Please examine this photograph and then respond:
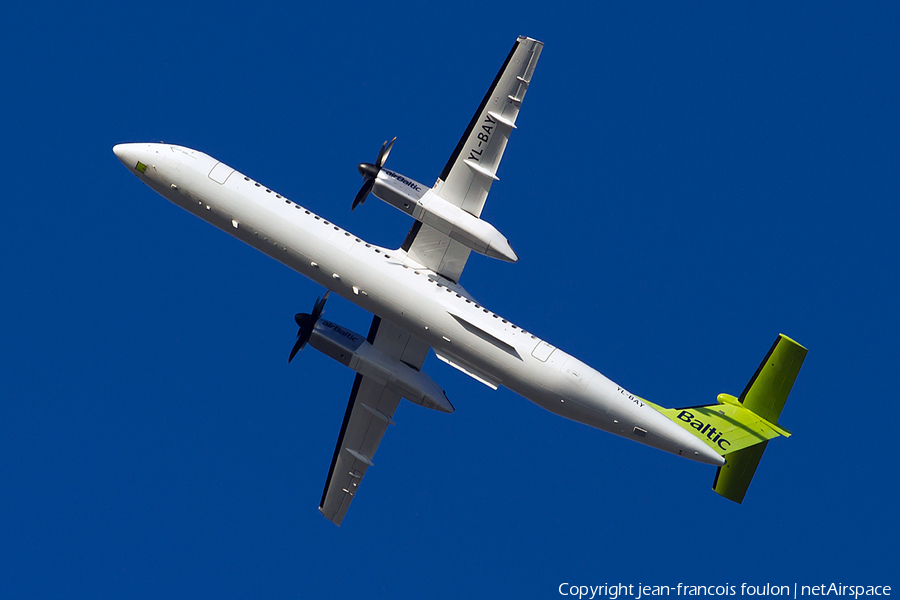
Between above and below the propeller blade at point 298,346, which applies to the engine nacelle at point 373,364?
above

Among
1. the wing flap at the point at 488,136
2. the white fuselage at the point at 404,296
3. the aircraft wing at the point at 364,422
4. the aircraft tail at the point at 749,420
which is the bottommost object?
the aircraft wing at the point at 364,422

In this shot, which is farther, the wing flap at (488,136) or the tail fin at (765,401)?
the tail fin at (765,401)

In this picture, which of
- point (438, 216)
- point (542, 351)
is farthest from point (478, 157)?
point (542, 351)

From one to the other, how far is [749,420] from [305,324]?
17529mm

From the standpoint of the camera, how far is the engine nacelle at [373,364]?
3522cm

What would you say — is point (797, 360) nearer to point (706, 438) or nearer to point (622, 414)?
point (706, 438)

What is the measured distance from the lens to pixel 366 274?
32156 millimetres

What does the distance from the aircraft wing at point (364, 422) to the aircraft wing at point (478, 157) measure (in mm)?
3517

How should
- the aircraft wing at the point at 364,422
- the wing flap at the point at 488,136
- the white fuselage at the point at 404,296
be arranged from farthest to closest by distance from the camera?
the aircraft wing at the point at 364,422, the wing flap at the point at 488,136, the white fuselage at the point at 404,296

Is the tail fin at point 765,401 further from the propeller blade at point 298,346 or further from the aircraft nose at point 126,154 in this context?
the aircraft nose at point 126,154

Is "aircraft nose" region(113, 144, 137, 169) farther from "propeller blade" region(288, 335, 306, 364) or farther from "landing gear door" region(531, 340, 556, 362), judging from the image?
"landing gear door" region(531, 340, 556, 362)

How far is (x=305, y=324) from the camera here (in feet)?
115

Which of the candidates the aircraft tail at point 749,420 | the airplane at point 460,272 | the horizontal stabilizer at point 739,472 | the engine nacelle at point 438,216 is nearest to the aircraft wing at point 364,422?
the airplane at point 460,272

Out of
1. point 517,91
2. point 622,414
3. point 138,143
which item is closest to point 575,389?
point 622,414
